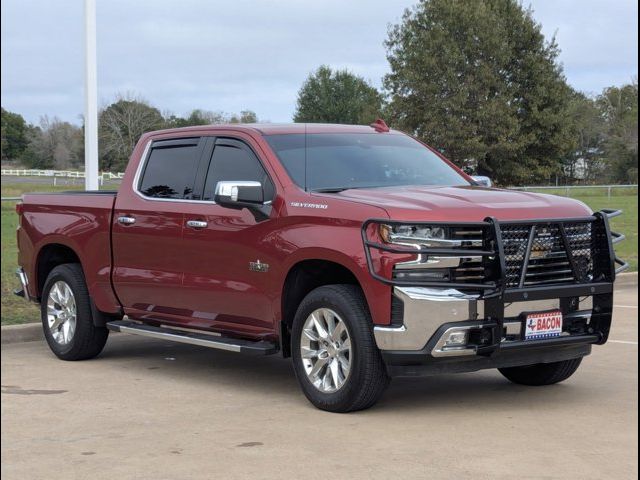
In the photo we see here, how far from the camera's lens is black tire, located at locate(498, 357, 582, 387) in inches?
336

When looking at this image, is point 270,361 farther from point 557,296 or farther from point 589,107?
point 589,107

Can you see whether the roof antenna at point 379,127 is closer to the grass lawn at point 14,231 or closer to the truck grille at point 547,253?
the truck grille at point 547,253

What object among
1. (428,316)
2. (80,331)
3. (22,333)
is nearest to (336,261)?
(428,316)

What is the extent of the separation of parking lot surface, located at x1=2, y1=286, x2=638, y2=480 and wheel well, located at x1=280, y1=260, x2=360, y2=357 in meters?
0.54

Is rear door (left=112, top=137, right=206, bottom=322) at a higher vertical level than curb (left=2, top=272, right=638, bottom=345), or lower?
higher

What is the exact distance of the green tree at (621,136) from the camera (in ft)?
117

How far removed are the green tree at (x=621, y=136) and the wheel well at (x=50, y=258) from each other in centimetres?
2501

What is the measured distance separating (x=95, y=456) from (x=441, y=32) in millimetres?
37371

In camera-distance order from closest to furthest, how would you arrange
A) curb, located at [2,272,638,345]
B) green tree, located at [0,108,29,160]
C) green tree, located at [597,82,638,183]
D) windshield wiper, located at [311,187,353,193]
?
windshield wiper, located at [311,187,353,193] → curb, located at [2,272,638,345] → green tree, located at [0,108,29,160] → green tree, located at [597,82,638,183]

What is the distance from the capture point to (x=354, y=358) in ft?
24.2

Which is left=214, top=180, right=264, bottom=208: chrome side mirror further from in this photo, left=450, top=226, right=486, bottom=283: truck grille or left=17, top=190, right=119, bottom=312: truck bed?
left=17, top=190, right=119, bottom=312: truck bed

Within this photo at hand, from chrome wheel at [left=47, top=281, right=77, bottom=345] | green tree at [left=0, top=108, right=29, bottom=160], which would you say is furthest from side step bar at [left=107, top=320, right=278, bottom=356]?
green tree at [left=0, top=108, right=29, bottom=160]

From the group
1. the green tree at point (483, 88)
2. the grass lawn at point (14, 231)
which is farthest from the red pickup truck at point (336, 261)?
the green tree at point (483, 88)

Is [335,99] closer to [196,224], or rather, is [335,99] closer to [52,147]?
[52,147]
